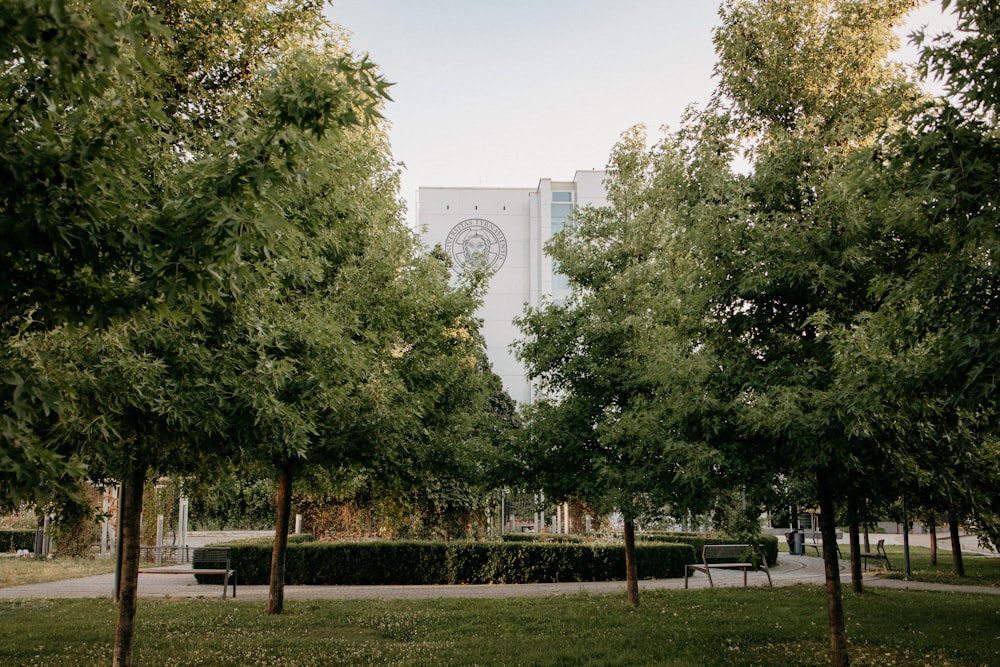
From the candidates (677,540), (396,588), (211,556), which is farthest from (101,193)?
(677,540)

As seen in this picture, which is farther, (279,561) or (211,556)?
(211,556)

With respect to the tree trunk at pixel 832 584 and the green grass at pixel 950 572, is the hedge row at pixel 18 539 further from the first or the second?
the tree trunk at pixel 832 584

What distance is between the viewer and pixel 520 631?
1101 cm

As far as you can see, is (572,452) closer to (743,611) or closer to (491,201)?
(743,611)

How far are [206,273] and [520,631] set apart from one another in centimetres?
861

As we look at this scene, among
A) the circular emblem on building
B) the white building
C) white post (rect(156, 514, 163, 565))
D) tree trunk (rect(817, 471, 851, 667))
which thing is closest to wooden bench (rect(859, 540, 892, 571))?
tree trunk (rect(817, 471, 851, 667))

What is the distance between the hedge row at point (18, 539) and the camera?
30.9 m

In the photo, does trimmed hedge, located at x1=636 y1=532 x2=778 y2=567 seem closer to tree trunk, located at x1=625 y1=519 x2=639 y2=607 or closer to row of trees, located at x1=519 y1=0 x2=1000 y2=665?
tree trunk, located at x1=625 y1=519 x2=639 y2=607

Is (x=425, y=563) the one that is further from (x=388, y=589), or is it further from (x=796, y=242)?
(x=796, y=242)

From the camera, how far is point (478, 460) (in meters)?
13.4

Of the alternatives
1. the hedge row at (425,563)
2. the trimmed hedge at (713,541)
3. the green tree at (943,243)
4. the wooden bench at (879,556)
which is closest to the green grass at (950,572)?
the wooden bench at (879,556)

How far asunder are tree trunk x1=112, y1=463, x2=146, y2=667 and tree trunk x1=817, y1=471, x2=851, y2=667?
733 centimetres

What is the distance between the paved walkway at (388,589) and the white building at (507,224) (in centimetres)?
3116

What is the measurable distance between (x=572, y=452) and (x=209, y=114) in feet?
25.8
